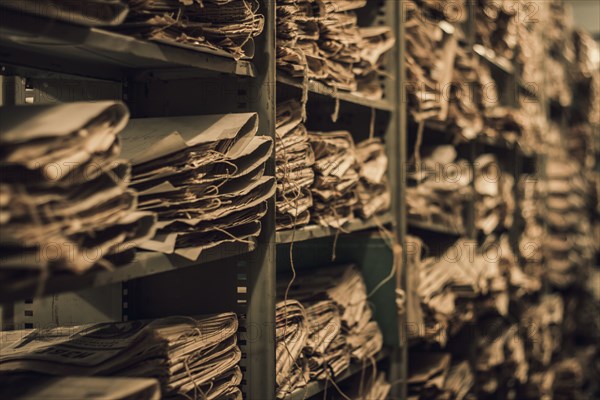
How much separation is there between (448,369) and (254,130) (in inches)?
72.4

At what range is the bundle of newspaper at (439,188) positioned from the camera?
276 centimetres

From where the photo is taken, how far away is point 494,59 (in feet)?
11.5

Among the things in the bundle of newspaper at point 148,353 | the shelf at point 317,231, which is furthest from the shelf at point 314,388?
the shelf at point 317,231

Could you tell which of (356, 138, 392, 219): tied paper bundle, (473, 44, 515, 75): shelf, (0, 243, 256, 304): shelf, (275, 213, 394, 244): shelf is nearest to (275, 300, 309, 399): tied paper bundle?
(275, 213, 394, 244): shelf

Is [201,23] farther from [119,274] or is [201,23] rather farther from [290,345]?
[290,345]

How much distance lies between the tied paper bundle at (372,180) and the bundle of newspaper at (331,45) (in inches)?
6.5

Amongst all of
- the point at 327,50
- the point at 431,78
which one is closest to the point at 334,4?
the point at 327,50

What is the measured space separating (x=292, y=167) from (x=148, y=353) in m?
0.64

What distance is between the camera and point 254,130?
1544 mm

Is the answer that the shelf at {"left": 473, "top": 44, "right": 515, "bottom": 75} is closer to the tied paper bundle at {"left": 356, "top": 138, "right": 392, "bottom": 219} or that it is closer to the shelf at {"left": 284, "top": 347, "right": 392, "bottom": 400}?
the tied paper bundle at {"left": 356, "top": 138, "right": 392, "bottom": 219}

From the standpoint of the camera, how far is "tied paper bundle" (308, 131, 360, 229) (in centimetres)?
196

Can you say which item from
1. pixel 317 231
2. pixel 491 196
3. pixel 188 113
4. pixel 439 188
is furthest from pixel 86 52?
pixel 491 196

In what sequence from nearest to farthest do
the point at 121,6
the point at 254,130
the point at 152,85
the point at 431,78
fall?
the point at 121,6
the point at 254,130
the point at 152,85
the point at 431,78

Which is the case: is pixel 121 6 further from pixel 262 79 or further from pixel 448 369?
pixel 448 369
